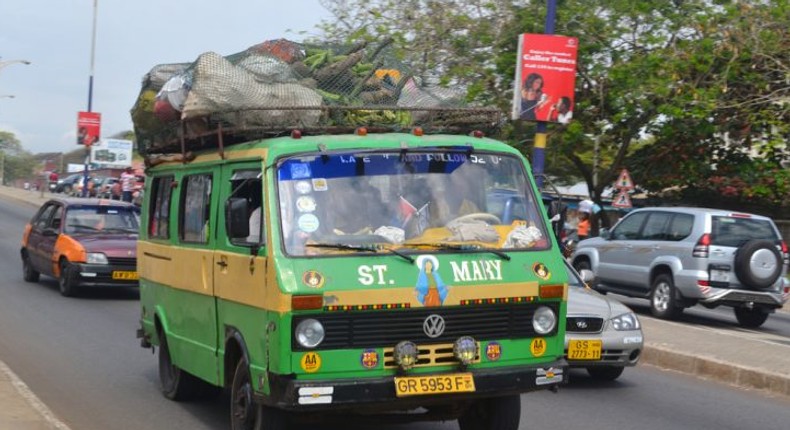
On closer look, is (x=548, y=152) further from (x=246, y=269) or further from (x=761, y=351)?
(x=246, y=269)

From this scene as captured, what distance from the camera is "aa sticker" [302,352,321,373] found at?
6.61 meters

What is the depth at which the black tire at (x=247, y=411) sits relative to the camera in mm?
7031

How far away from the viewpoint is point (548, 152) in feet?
104

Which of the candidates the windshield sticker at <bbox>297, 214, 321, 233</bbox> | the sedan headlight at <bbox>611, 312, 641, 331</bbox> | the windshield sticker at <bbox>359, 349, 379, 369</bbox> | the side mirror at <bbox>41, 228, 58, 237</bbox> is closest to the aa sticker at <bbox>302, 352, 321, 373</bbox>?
the windshield sticker at <bbox>359, 349, 379, 369</bbox>

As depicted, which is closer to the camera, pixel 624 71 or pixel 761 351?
pixel 761 351

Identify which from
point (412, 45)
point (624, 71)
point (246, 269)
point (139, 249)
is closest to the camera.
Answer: point (246, 269)

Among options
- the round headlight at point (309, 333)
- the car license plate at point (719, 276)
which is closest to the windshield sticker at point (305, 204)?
the round headlight at point (309, 333)

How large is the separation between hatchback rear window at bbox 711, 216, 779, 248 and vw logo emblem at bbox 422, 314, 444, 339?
37.4ft

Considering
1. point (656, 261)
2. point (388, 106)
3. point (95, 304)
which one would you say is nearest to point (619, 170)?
point (656, 261)

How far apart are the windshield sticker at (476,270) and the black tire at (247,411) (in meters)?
1.39

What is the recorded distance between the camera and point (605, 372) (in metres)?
11.4

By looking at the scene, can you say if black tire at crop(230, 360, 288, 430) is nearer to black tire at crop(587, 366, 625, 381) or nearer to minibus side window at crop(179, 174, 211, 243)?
minibus side window at crop(179, 174, 211, 243)

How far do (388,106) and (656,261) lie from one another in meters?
11.4

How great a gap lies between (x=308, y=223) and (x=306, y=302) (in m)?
0.62
